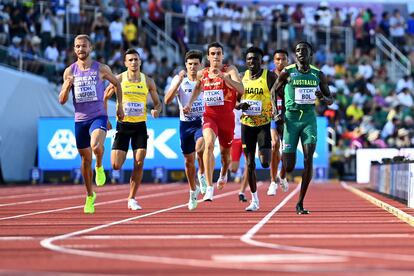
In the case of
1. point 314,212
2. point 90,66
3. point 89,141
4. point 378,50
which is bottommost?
point 314,212

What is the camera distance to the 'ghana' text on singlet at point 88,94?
14.9 meters

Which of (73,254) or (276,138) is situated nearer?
(73,254)

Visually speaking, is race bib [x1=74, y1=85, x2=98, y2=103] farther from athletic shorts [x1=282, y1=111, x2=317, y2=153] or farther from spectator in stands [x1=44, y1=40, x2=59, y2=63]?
spectator in stands [x1=44, y1=40, x2=59, y2=63]

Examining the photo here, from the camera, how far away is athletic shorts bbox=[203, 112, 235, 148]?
1615 cm

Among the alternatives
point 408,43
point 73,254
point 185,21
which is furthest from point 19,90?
point 73,254

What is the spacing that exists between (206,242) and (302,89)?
18.5 ft

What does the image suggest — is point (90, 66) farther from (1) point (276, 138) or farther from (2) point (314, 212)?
(1) point (276, 138)

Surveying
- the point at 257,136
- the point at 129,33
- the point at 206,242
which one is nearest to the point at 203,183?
the point at 257,136

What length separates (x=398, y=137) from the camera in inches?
1359

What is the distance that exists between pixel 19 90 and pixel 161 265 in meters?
23.1

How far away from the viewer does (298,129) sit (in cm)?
1493

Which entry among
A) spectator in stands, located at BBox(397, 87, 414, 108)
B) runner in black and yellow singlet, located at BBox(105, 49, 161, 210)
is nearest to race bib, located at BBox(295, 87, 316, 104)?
runner in black and yellow singlet, located at BBox(105, 49, 161, 210)

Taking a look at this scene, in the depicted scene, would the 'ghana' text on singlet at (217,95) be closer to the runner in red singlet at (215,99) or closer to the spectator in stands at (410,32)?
the runner in red singlet at (215,99)

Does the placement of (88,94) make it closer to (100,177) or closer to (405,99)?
(100,177)
